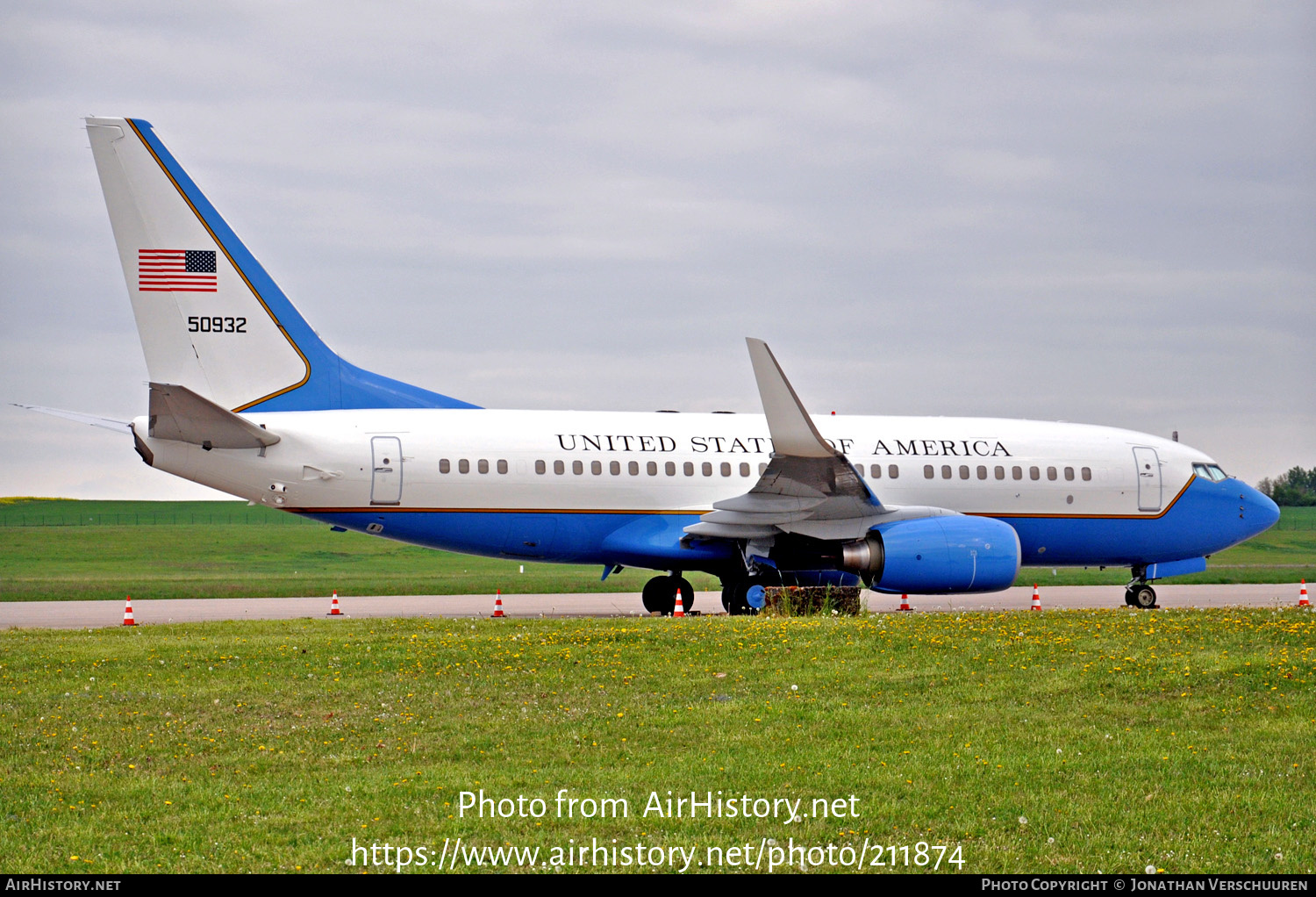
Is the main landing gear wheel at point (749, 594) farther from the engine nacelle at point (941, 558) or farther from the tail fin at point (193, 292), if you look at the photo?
the tail fin at point (193, 292)

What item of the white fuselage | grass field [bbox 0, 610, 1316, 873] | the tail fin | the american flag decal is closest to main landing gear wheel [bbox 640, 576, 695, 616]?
the white fuselage

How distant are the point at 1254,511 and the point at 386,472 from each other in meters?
16.7

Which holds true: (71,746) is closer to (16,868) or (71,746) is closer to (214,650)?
(16,868)

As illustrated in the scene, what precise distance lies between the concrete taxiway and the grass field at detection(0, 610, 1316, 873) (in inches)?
274

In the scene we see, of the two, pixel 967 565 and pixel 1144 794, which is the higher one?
pixel 967 565

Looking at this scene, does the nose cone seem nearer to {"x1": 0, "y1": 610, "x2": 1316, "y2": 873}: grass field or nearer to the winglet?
{"x1": 0, "y1": 610, "x2": 1316, "y2": 873}: grass field

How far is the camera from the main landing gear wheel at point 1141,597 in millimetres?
23141

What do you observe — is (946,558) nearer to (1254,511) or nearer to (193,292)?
(1254,511)

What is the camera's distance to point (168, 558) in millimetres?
47188

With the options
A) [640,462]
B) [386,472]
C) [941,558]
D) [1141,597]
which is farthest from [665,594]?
[1141,597]

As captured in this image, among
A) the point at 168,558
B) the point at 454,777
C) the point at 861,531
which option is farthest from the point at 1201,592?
the point at 168,558

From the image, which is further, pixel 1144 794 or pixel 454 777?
pixel 454 777

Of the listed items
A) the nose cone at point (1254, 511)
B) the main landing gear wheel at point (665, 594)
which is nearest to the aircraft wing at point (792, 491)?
the main landing gear wheel at point (665, 594)
